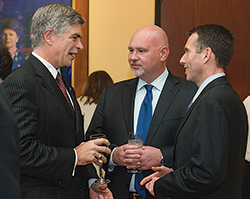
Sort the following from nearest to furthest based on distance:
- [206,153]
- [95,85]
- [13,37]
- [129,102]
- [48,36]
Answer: [206,153] < [48,36] < [129,102] < [95,85] < [13,37]

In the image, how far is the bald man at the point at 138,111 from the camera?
2.19 meters

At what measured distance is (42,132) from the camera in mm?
1736

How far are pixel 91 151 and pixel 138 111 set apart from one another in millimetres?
747

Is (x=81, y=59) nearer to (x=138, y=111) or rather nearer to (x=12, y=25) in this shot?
(x=12, y=25)

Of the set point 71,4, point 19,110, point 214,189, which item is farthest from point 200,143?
point 71,4

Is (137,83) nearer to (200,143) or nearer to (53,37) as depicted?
(53,37)

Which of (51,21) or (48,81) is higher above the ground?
(51,21)

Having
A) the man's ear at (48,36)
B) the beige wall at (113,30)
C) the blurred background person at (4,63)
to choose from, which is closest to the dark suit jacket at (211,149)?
the man's ear at (48,36)

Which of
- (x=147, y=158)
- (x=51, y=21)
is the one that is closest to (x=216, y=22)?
(x=147, y=158)

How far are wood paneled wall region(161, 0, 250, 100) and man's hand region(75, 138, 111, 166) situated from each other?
220 cm

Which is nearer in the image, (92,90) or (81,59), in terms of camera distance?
(92,90)

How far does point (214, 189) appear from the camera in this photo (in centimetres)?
167

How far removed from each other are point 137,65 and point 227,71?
1661 mm

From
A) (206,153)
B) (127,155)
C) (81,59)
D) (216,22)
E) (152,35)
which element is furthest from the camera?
(81,59)
